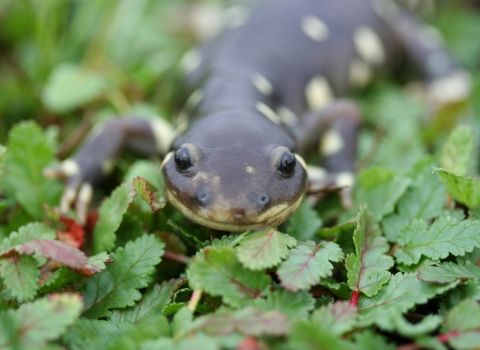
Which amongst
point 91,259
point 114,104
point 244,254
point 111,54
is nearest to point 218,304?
point 244,254

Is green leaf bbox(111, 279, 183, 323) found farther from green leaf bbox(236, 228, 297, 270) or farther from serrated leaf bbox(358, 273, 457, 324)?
serrated leaf bbox(358, 273, 457, 324)

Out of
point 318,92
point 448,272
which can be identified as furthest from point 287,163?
point 318,92

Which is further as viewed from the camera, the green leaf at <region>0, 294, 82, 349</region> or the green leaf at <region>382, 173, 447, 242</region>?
the green leaf at <region>382, 173, 447, 242</region>

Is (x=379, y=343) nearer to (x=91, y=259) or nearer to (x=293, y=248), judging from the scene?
(x=293, y=248)

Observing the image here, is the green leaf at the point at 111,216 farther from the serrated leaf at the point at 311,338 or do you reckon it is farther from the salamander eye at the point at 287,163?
the serrated leaf at the point at 311,338

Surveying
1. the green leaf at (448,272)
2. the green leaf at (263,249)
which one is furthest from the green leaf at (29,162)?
the green leaf at (448,272)

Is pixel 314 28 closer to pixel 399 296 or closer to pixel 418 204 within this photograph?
pixel 418 204

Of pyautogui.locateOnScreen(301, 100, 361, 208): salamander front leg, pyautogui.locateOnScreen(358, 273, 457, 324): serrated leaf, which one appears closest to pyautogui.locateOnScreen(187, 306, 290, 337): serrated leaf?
pyautogui.locateOnScreen(358, 273, 457, 324): serrated leaf
